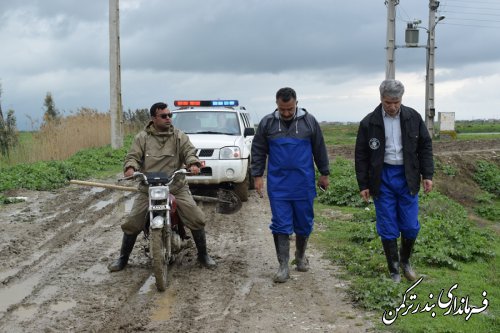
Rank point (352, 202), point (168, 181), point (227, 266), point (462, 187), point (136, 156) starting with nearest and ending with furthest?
1. point (168, 181)
2. point (136, 156)
3. point (227, 266)
4. point (352, 202)
5. point (462, 187)

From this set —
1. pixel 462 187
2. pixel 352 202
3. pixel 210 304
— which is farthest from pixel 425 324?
pixel 462 187

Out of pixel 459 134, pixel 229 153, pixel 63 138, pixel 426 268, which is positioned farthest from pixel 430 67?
pixel 426 268

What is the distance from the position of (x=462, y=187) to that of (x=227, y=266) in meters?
15.2

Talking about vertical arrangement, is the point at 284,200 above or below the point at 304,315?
above

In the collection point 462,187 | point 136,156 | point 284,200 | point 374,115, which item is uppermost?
point 374,115

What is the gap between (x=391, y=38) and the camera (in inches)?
720

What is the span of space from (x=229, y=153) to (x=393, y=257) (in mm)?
5868

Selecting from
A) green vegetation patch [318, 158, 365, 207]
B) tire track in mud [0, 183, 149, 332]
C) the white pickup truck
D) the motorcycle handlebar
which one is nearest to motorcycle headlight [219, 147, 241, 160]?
the white pickup truck

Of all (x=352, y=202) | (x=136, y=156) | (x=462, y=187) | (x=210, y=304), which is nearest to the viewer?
(x=210, y=304)

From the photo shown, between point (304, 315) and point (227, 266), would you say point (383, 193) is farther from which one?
point (227, 266)

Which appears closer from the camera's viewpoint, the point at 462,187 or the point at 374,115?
the point at 374,115

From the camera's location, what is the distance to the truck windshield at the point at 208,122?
1318 cm

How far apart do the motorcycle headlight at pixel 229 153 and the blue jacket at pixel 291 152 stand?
506 cm

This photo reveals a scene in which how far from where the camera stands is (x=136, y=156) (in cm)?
715
